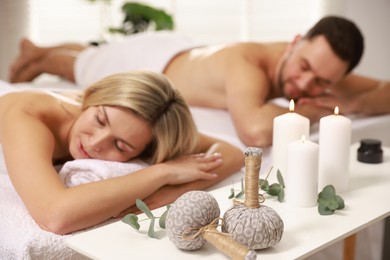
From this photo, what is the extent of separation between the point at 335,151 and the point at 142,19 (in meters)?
2.22

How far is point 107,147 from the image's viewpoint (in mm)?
1364

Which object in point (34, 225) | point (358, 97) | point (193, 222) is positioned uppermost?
point (193, 222)

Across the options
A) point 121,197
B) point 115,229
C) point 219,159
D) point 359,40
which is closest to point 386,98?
point 359,40

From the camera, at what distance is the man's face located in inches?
76.5

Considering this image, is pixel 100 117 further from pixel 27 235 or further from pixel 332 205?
pixel 332 205

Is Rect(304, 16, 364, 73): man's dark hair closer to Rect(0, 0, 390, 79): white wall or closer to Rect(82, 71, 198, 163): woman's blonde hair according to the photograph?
Rect(0, 0, 390, 79): white wall

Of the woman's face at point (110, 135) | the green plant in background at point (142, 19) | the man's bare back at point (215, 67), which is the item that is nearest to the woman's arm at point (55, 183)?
the woman's face at point (110, 135)

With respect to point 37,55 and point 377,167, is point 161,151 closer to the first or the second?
point 377,167

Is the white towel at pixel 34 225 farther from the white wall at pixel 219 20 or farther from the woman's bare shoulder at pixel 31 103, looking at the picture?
the white wall at pixel 219 20

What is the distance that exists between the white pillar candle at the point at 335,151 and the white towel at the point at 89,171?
1.53 ft

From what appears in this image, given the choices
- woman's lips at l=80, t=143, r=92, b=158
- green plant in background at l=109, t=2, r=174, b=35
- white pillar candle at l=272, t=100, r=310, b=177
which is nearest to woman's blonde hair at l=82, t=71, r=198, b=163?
woman's lips at l=80, t=143, r=92, b=158

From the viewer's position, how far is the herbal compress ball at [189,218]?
0.86 metres

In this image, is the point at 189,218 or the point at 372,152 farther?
the point at 372,152

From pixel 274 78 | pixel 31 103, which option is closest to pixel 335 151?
pixel 31 103
